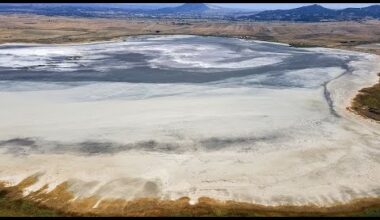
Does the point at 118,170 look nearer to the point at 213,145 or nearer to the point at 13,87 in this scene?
the point at 213,145

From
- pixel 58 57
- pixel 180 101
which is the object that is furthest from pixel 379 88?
pixel 58 57

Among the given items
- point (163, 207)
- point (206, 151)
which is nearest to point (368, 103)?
point (206, 151)

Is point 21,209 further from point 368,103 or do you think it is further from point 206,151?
point 368,103

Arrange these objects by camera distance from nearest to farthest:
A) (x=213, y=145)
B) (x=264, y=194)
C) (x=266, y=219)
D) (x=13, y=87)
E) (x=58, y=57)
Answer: (x=266, y=219), (x=264, y=194), (x=213, y=145), (x=13, y=87), (x=58, y=57)

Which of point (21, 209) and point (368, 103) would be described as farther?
point (368, 103)

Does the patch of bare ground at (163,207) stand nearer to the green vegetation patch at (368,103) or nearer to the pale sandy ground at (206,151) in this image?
the pale sandy ground at (206,151)

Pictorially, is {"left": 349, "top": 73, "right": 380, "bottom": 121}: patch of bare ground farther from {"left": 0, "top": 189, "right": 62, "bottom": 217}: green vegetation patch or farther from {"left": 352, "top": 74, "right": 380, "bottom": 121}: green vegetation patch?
{"left": 0, "top": 189, "right": 62, "bottom": 217}: green vegetation patch
